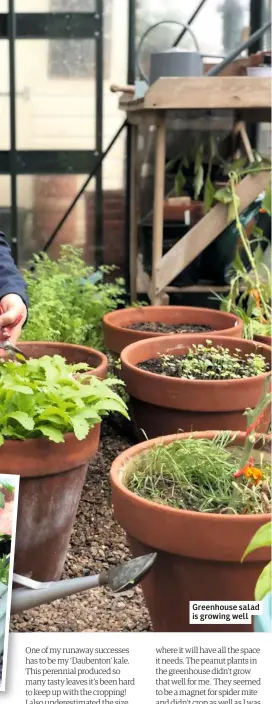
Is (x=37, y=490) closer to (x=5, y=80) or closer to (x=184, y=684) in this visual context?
(x=184, y=684)

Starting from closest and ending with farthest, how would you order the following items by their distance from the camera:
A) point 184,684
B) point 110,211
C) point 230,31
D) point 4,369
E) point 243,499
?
point 184,684 < point 243,499 < point 4,369 < point 230,31 < point 110,211

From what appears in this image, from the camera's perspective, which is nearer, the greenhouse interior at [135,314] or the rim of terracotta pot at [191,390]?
the greenhouse interior at [135,314]

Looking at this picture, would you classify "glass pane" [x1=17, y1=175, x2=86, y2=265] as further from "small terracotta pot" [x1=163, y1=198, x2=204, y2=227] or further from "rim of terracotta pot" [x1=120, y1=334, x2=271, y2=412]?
"rim of terracotta pot" [x1=120, y1=334, x2=271, y2=412]

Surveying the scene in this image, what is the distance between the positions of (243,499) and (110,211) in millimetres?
2292

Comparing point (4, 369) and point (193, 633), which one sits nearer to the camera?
point (193, 633)

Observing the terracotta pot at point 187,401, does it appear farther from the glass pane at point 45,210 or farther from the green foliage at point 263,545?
the glass pane at point 45,210

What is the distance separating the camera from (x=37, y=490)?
1462mm

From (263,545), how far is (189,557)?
0.47 ft

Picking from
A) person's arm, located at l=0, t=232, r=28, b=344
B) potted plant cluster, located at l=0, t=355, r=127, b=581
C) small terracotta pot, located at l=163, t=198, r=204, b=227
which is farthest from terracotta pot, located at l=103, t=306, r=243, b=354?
potted plant cluster, located at l=0, t=355, r=127, b=581

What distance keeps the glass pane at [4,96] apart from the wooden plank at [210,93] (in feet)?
3.05

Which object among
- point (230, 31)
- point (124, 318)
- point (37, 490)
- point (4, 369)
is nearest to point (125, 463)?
point (37, 490)

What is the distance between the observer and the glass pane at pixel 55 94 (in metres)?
3.12

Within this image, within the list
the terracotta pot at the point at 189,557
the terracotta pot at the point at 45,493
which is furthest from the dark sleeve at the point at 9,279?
the terracotta pot at the point at 189,557

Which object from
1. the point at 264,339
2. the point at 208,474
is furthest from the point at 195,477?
the point at 264,339
